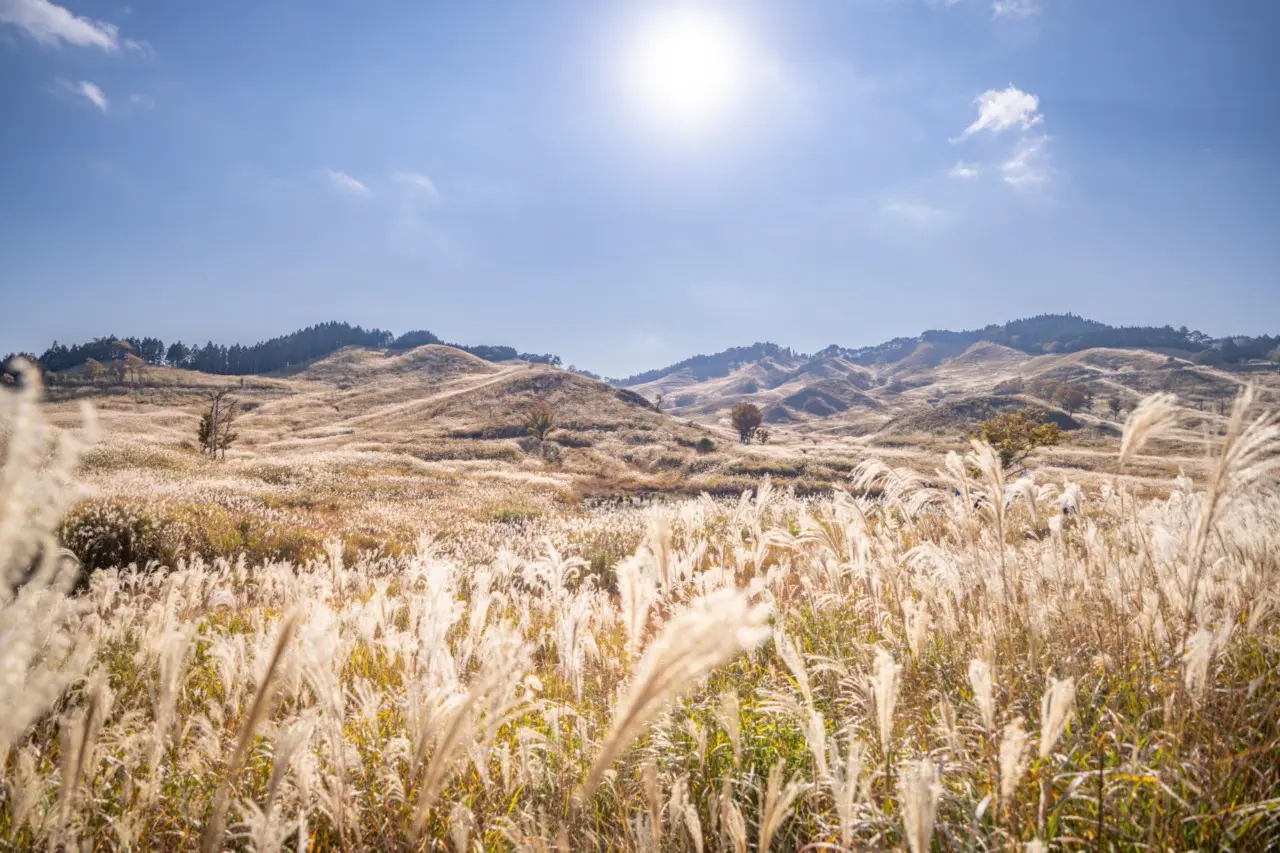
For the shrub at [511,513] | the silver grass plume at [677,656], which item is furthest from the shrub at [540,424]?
the silver grass plume at [677,656]

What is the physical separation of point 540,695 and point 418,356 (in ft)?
593

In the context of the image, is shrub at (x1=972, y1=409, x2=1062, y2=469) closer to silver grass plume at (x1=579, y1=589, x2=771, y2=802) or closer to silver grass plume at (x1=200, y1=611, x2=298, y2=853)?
silver grass plume at (x1=579, y1=589, x2=771, y2=802)

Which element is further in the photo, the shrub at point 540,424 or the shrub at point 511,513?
the shrub at point 540,424

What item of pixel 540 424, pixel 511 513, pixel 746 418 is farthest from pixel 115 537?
pixel 746 418

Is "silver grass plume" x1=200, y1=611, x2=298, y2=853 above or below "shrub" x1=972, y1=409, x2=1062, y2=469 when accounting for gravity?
above

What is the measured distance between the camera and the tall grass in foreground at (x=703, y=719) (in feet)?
4.96

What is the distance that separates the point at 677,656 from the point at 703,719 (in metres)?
2.46

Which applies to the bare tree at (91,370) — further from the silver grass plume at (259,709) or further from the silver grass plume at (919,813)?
the silver grass plume at (919,813)

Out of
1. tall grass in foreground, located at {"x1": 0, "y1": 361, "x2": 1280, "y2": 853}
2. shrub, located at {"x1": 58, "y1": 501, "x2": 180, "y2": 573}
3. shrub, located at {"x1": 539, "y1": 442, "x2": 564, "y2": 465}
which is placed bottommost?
shrub, located at {"x1": 539, "y1": 442, "x2": 564, "y2": 465}

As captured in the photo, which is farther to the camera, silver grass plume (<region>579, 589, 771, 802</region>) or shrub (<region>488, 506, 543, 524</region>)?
shrub (<region>488, 506, 543, 524</region>)

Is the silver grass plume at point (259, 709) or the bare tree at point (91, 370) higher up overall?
the bare tree at point (91, 370)

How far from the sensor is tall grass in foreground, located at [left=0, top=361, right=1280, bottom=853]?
4.96ft

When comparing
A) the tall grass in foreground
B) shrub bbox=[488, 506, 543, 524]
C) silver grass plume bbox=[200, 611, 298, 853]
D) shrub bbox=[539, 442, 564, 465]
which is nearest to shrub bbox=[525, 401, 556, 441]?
shrub bbox=[539, 442, 564, 465]

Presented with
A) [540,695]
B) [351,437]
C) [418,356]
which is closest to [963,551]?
[540,695]
